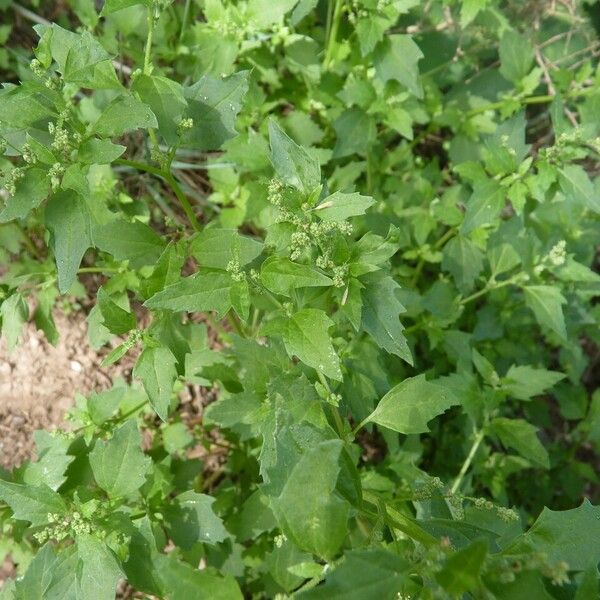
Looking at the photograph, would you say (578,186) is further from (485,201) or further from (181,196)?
(181,196)

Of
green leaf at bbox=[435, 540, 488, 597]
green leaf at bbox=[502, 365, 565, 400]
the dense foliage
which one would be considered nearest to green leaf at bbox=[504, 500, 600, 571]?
the dense foliage

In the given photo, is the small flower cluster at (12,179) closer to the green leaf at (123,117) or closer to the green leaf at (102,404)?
the green leaf at (123,117)

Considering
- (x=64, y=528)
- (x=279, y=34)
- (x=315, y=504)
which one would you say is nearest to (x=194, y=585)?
(x=315, y=504)

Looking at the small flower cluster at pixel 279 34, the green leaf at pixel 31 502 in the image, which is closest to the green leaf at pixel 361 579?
the green leaf at pixel 31 502

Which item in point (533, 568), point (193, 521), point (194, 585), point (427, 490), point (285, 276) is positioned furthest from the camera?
point (193, 521)

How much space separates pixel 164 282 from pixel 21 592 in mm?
1410

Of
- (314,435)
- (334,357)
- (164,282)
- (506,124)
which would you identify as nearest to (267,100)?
(506,124)

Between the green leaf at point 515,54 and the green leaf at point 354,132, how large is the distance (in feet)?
2.92

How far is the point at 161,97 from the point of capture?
8.25 feet

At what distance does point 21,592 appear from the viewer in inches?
99.7

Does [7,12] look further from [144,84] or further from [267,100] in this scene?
[144,84]

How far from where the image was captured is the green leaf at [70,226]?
2.34 meters

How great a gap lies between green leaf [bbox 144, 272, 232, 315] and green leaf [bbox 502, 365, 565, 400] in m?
1.92

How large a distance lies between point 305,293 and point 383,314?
1.03 ft
